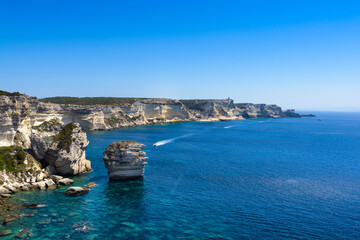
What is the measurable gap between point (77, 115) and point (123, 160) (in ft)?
248

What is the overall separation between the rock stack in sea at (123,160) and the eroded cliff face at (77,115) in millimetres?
14837

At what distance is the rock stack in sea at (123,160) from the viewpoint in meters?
37.6

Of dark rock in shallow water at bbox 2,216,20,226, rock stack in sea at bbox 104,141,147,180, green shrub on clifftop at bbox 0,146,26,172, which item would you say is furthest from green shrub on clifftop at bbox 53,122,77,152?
dark rock in shallow water at bbox 2,216,20,226

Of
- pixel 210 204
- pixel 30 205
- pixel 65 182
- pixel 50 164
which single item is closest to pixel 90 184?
pixel 65 182

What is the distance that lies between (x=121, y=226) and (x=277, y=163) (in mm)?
37168

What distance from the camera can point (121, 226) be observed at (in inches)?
950

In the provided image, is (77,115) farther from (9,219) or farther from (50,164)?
(9,219)

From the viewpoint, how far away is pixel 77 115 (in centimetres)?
10538

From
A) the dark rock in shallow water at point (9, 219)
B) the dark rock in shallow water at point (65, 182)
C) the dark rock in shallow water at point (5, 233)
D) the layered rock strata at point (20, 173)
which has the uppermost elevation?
the layered rock strata at point (20, 173)

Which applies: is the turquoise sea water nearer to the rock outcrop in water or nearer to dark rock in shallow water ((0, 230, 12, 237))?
dark rock in shallow water ((0, 230, 12, 237))

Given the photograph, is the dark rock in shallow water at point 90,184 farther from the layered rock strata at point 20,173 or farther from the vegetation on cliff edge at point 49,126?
the vegetation on cliff edge at point 49,126

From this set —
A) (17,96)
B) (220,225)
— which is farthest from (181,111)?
(220,225)

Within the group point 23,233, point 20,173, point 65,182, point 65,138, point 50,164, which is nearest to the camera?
point 23,233

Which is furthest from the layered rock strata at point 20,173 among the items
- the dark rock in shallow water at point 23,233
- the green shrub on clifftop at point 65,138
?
the dark rock in shallow water at point 23,233
